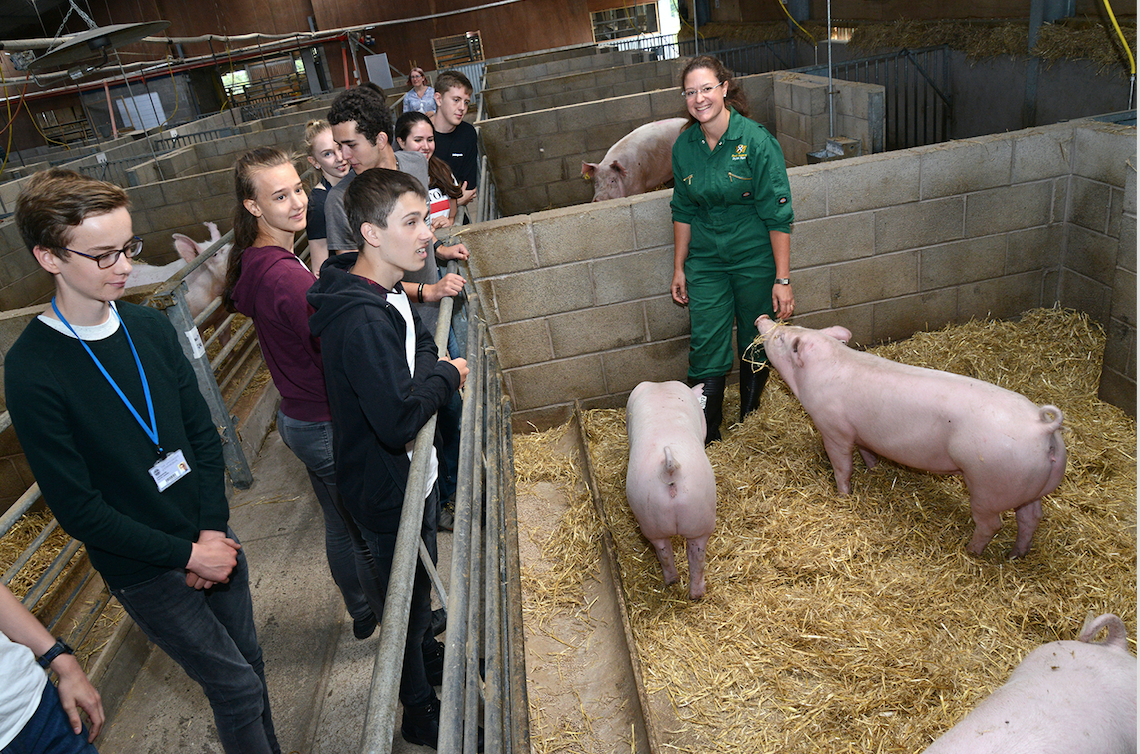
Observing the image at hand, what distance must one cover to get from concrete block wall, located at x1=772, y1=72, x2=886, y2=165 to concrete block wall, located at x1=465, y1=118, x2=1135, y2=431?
2.19ft

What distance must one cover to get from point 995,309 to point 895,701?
9.31 ft

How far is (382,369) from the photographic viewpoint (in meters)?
1.86

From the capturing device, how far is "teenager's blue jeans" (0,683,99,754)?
4.73 ft

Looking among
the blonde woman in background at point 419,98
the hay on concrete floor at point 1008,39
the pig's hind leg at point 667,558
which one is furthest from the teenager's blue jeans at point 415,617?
the blonde woman in background at point 419,98

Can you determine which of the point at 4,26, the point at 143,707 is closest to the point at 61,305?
the point at 143,707

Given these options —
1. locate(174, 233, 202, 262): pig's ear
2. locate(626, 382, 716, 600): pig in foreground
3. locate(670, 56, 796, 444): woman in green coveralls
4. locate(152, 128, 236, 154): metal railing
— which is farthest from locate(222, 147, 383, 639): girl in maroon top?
locate(152, 128, 236, 154): metal railing

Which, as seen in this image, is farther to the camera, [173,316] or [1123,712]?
[173,316]

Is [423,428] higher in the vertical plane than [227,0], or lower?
lower

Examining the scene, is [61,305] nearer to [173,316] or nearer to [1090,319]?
[173,316]

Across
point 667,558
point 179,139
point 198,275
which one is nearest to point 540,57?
point 179,139

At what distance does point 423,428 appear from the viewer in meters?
1.98

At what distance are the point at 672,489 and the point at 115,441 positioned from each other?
177cm

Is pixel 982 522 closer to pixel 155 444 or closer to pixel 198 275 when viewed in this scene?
pixel 155 444

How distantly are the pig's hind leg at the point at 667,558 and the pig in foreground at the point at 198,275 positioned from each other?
411 cm
